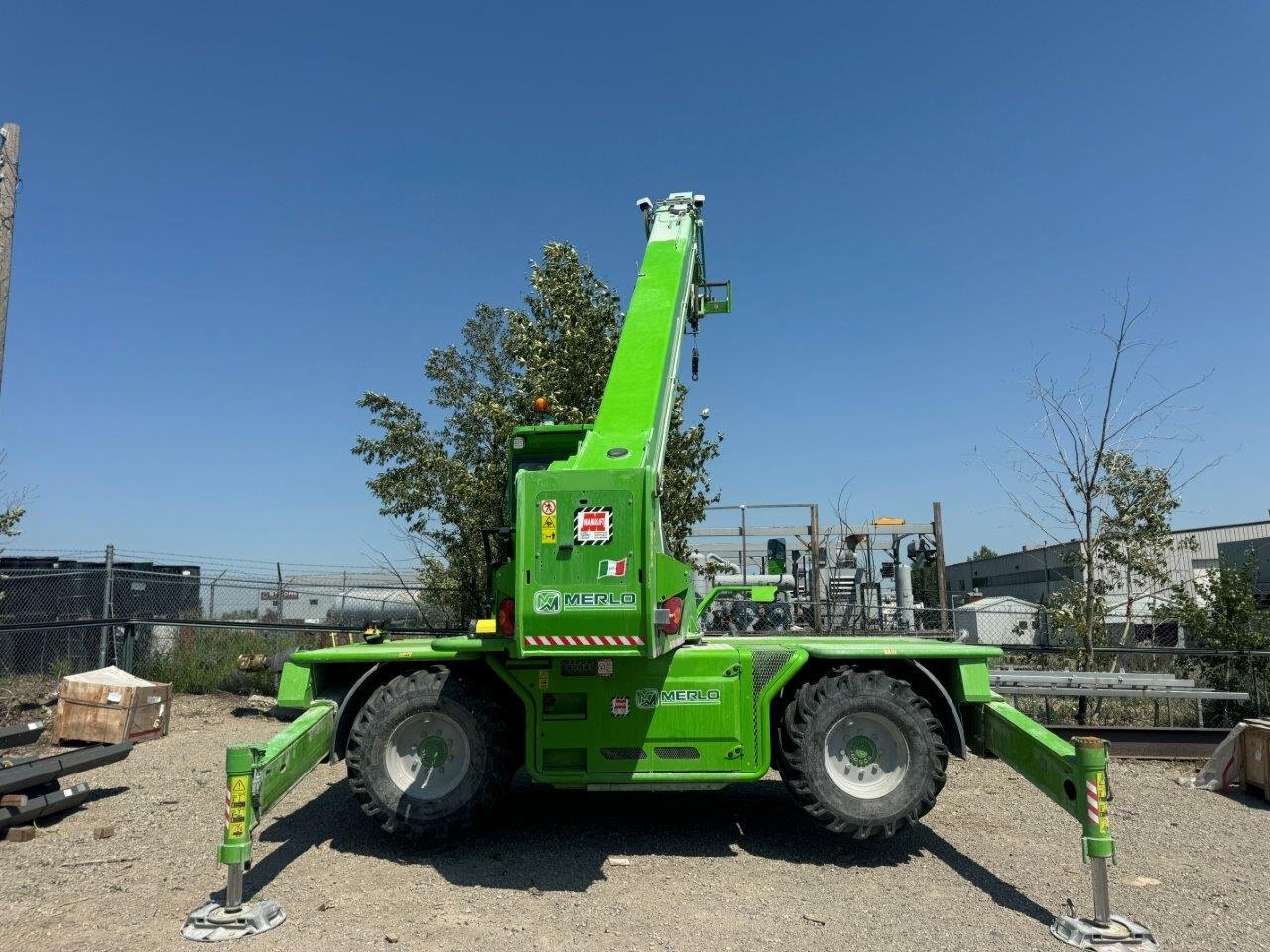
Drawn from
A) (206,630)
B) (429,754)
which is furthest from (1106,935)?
(206,630)

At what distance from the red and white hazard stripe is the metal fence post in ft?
33.2

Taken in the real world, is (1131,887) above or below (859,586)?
below

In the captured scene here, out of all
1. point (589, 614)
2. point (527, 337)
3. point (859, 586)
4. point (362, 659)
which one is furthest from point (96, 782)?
point (859, 586)

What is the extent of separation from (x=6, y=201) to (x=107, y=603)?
6.68 meters

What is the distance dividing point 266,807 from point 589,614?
2323mm

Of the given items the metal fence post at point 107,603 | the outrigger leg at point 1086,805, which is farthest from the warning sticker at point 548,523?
the metal fence post at point 107,603

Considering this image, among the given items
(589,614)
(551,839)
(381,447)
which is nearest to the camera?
(589,614)

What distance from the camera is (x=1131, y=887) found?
17.8 feet

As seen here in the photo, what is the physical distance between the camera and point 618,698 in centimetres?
591

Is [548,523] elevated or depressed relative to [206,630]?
elevated

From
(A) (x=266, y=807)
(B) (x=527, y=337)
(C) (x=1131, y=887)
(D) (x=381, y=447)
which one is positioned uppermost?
(B) (x=527, y=337)

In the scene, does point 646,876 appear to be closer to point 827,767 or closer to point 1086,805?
point 827,767

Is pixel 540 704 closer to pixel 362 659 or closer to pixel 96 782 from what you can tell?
pixel 362 659

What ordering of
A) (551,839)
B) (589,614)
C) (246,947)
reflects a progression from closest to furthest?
(246,947) → (589,614) → (551,839)
